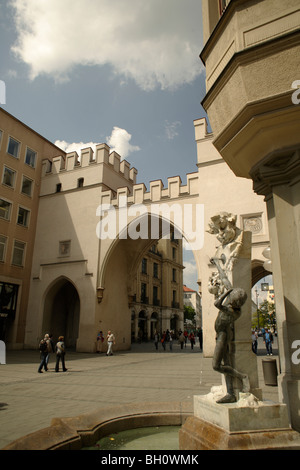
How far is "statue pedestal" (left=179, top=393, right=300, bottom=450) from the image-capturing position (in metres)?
2.99

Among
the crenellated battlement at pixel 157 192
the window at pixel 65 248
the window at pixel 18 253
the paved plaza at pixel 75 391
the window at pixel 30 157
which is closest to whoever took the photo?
the paved plaza at pixel 75 391

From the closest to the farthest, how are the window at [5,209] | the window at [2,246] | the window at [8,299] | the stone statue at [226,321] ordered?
the stone statue at [226,321] < the window at [8,299] < the window at [2,246] < the window at [5,209]

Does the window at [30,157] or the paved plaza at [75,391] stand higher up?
the window at [30,157]

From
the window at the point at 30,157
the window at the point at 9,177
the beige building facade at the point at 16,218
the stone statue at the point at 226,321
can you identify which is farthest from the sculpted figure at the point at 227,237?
the window at the point at 30,157

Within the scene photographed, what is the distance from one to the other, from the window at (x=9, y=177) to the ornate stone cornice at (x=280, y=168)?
22000 millimetres

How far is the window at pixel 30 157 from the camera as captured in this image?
83.3 feet

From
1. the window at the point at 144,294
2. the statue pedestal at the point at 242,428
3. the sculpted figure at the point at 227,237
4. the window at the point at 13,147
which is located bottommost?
the statue pedestal at the point at 242,428

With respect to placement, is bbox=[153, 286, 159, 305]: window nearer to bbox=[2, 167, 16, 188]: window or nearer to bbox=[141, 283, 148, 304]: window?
bbox=[141, 283, 148, 304]: window

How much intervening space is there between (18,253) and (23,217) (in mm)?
2793

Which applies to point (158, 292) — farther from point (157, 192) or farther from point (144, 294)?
point (157, 192)

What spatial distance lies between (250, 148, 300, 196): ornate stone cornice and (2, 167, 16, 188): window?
866 inches

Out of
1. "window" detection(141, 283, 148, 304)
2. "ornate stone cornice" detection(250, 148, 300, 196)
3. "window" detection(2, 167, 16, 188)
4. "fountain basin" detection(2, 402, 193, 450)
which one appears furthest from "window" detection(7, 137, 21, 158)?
"window" detection(141, 283, 148, 304)

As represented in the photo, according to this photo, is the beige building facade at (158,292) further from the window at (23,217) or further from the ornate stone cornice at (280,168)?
the ornate stone cornice at (280,168)

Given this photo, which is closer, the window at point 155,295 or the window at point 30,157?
the window at point 30,157
